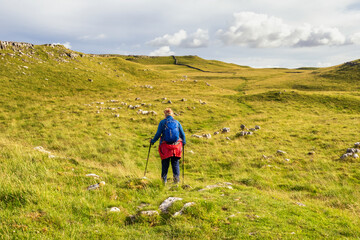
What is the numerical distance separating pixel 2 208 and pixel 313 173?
1312 cm

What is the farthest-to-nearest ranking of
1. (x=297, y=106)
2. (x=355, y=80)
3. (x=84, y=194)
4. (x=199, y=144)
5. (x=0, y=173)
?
(x=355, y=80)
(x=297, y=106)
(x=199, y=144)
(x=0, y=173)
(x=84, y=194)

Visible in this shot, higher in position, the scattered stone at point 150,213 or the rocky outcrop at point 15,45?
the rocky outcrop at point 15,45

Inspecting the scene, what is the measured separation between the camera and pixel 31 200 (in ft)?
17.2

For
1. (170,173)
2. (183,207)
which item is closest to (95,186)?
(183,207)

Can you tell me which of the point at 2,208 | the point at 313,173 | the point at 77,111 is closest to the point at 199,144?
the point at 313,173

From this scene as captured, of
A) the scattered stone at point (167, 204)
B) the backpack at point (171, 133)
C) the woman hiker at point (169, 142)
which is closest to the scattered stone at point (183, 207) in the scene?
the scattered stone at point (167, 204)

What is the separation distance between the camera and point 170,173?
472 inches

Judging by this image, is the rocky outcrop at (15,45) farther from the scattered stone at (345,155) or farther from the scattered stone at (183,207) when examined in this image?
the scattered stone at (345,155)

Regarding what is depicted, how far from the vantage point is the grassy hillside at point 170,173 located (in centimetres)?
485

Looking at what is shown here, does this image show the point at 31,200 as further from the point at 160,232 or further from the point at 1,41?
the point at 1,41

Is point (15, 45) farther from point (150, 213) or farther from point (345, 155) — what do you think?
point (345, 155)

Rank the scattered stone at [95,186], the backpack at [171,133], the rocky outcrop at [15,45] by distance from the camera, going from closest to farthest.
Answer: the scattered stone at [95,186]
the backpack at [171,133]
the rocky outcrop at [15,45]

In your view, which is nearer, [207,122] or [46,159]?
[46,159]

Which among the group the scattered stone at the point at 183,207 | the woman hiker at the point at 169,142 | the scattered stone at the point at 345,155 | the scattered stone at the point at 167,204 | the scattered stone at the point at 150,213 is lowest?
the scattered stone at the point at 345,155
